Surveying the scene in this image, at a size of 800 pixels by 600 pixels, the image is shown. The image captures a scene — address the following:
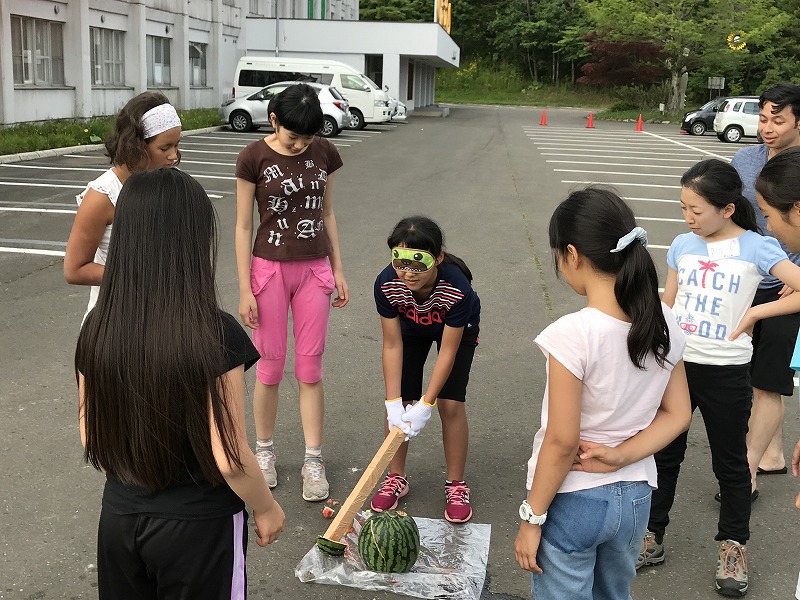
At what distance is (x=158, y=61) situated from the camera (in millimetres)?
28391

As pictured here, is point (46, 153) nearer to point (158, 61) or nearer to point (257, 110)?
point (257, 110)

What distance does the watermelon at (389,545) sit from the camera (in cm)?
342

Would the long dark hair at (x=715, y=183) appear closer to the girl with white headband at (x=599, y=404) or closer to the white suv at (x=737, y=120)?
the girl with white headband at (x=599, y=404)

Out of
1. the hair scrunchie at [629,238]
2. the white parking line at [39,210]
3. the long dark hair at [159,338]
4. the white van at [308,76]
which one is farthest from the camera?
the white van at [308,76]

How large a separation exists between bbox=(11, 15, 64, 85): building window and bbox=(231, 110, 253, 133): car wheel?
203 inches

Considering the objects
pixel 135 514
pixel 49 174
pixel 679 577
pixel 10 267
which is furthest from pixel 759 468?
pixel 49 174

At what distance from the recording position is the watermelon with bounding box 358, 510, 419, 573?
3.42 meters

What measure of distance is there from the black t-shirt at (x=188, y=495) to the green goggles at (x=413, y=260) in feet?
4.86

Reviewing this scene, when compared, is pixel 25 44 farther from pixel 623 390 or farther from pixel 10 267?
pixel 623 390

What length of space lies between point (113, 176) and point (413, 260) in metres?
1.26

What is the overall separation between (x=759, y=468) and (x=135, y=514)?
11.7 ft

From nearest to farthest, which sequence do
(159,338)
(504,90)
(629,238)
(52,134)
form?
(159,338)
(629,238)
(52,134)
(504,90)

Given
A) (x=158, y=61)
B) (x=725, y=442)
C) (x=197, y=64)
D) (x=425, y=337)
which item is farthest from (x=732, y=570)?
(x=197, y=64)

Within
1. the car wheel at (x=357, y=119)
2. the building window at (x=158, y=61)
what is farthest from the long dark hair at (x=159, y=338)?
the building window at (x=158, y=61)
